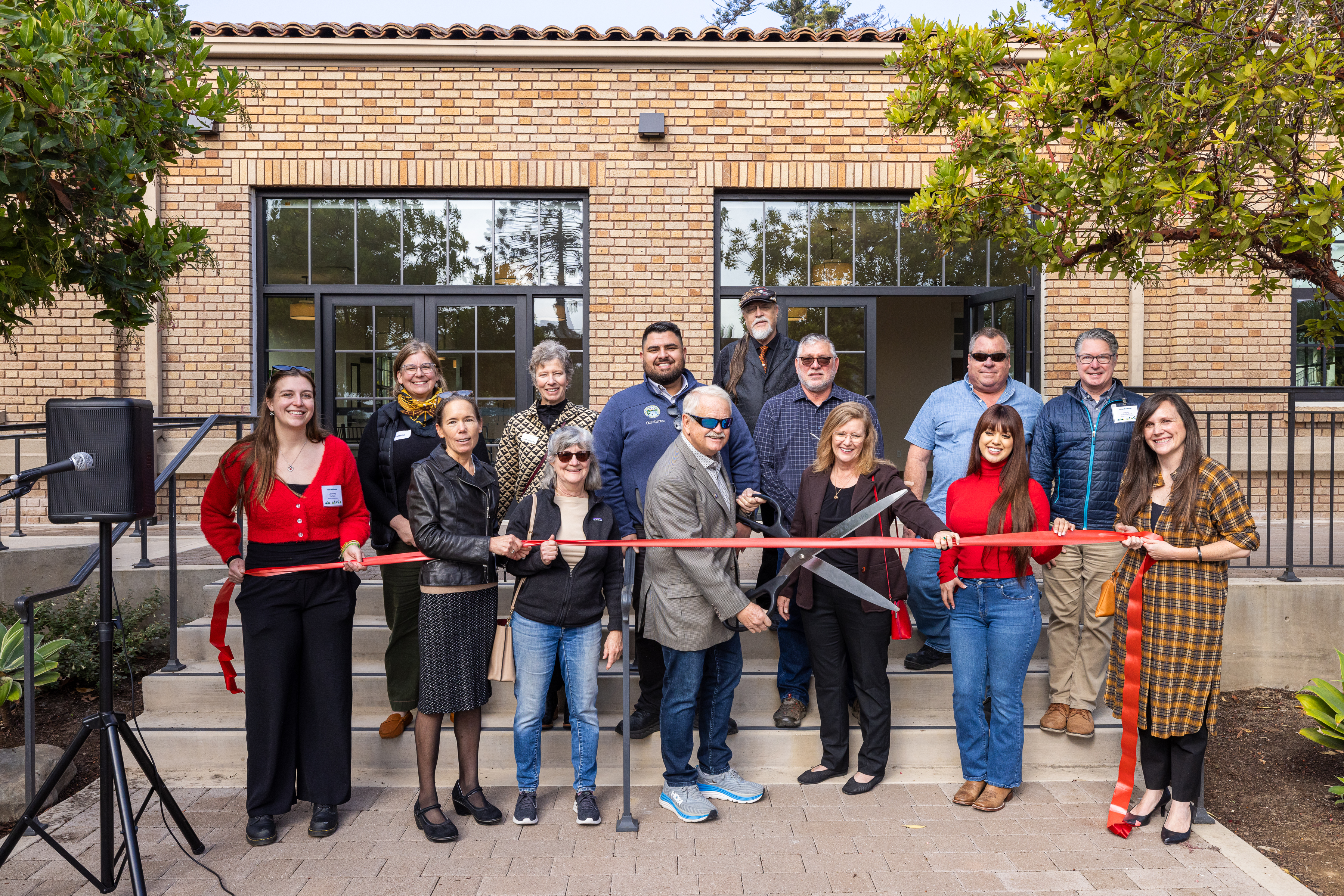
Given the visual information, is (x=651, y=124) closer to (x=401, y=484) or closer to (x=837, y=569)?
(x=401, y=484)

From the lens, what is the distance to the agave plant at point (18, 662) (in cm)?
495

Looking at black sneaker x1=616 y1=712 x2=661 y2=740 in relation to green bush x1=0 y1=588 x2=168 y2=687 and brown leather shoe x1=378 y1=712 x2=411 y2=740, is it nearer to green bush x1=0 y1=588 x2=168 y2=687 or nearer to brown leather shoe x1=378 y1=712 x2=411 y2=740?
brown leather shoe x1=378 y1=712 x2=411 y2=740

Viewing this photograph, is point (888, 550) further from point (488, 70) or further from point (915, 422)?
point (488, 70)

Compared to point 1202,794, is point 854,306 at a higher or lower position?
higher

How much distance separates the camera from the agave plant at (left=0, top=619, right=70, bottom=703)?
4949mm

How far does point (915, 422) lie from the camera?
500 centimetres

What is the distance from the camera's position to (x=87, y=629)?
6250 mm

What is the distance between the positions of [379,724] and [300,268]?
18.3 feet

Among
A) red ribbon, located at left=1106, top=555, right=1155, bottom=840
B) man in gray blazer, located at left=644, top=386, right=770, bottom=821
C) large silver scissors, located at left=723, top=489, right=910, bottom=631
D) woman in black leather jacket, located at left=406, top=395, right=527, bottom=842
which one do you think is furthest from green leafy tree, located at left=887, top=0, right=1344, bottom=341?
woman in black leather jacket, located at left=406, top=395, right=527, bottom=842

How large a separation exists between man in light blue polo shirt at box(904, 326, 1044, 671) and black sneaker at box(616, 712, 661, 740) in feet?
4.99

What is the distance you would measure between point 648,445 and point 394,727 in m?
1.93

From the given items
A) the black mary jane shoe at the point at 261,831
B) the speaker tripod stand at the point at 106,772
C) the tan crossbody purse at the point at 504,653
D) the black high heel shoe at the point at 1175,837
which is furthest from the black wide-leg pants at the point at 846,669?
the speaker tripod stand at the point at 106,772

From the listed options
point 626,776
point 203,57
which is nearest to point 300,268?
point 203,57

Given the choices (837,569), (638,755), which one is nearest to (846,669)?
(837,569)
